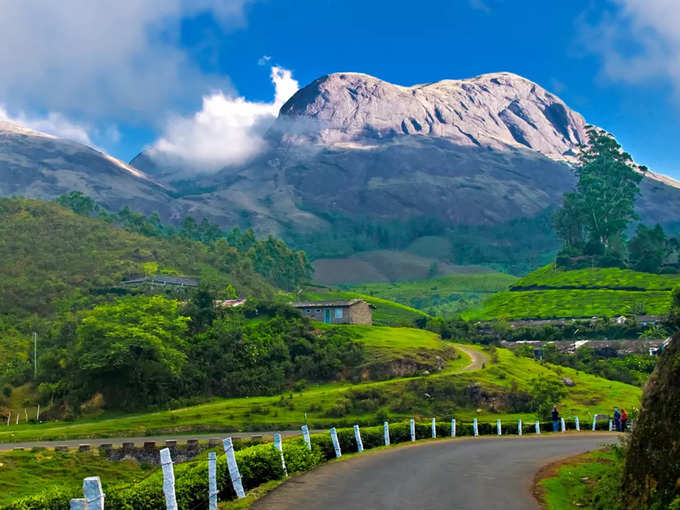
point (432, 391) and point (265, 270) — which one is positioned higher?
point (265, 270)

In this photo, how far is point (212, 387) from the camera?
79.8 metres

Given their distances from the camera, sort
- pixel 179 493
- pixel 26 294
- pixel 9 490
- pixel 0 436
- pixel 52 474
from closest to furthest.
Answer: pixel 179 493 < pixel 9 490 < pixel 52 474 < pixel 0 436 < pixel 26 294

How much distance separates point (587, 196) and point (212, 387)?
418 ft

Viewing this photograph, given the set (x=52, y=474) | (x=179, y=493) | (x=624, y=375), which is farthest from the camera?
(x=624, y=375)

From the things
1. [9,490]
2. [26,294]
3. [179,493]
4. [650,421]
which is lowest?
[9,490]

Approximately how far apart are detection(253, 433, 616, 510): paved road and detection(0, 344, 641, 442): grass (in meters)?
31.6

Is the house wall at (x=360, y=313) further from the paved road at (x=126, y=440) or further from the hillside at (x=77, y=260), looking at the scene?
the paved road at (x=126, y=440)

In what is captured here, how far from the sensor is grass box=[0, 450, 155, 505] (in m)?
41.4

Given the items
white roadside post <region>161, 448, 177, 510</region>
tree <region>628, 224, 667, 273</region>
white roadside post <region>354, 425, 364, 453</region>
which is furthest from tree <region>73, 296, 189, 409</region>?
tree <region>628, 224, 667, 273</region>

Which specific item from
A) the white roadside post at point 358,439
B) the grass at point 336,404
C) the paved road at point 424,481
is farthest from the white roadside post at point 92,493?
the grass at point 336,404

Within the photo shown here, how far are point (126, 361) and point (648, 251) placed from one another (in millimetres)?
124802

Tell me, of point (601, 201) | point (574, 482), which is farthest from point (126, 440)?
point (601, 201)

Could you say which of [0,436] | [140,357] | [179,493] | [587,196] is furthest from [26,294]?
[587,196]

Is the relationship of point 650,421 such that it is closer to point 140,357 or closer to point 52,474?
point 52,474
